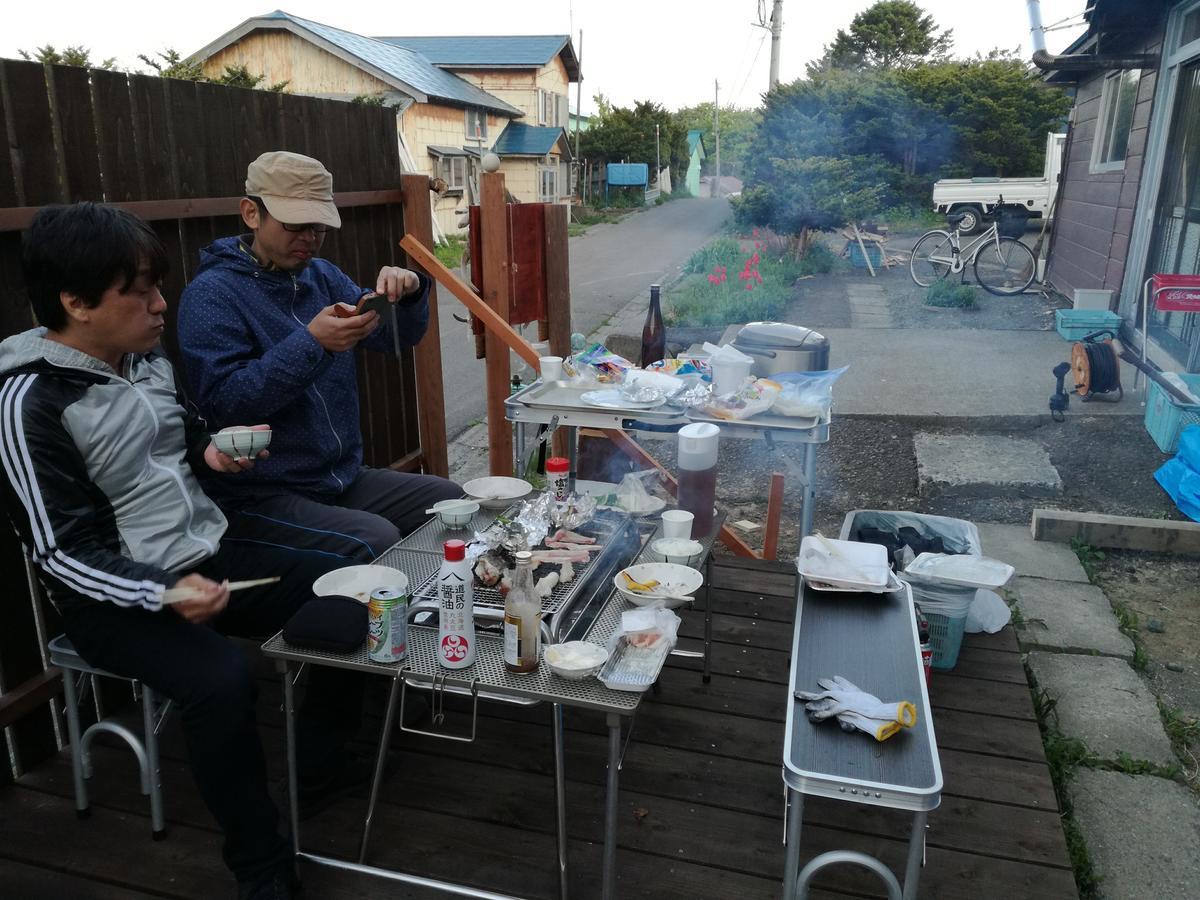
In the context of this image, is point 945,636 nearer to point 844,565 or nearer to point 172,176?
point 844,565

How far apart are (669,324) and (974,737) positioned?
831cm

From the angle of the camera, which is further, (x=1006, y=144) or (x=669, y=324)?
(x=1006, y=144)

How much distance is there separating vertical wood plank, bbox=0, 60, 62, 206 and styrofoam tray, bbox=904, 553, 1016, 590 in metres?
2.96

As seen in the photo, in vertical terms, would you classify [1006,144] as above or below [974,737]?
above

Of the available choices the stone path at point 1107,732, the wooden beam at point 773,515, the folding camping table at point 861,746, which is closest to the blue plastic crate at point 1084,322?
the stone path at point 1107,732

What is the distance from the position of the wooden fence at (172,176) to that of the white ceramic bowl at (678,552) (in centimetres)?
177

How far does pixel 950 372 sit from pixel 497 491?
569 centimetres

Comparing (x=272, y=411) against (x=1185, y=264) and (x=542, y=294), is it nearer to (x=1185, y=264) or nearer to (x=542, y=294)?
(x=542, y=294)

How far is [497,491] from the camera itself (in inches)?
116

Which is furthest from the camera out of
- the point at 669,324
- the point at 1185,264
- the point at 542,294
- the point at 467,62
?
the point at 467,62

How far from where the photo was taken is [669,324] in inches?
423

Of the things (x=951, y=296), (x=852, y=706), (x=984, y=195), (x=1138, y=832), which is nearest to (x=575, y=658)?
(x=852, y=706)

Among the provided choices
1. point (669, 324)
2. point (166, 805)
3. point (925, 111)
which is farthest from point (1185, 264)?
point (925, 111)

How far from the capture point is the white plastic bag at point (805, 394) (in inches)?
126
